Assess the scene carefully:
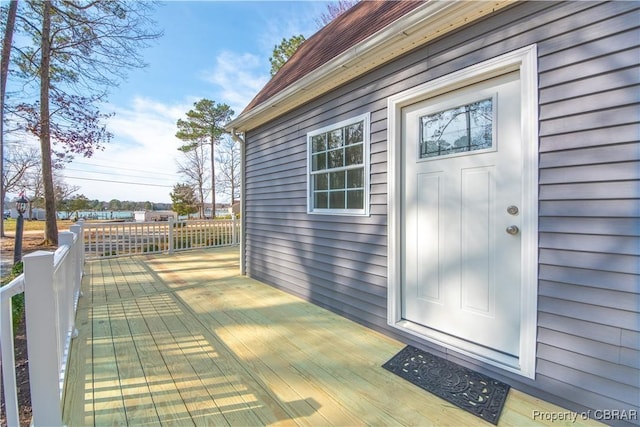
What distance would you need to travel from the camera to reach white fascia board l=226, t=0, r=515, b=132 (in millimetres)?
1860

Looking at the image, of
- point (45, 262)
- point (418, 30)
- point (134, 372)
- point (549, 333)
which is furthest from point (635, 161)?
point (134, 372)

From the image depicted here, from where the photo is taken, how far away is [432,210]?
2287 millimetres

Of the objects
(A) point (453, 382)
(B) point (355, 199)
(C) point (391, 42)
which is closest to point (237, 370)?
(A) point (453, 382)

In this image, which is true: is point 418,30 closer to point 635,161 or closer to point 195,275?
point 635,161

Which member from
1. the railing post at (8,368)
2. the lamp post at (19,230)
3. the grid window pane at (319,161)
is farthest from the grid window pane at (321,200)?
the lamp post at (19,230)

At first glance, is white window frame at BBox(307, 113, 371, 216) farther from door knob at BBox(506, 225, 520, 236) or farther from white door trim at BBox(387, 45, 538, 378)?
door knob at BBox(506, 225, 520, 236)

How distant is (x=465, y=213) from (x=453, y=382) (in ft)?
3.84

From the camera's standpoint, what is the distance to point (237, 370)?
1.98m

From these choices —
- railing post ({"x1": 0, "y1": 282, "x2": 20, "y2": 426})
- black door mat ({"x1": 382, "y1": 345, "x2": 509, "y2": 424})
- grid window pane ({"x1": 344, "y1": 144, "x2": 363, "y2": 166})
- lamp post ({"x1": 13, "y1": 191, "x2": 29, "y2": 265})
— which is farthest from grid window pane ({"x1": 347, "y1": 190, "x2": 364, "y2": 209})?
lamp post ({"x1": 13, "y1": 191, "x2": 29, "y2": 265})

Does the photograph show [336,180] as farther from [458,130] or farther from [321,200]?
[458,130]

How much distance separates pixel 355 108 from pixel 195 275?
12.8 feet

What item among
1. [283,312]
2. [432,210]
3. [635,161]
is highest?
[635,161]

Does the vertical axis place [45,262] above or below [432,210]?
below

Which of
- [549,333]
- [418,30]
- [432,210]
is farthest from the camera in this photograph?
[432,210]
